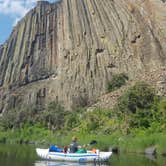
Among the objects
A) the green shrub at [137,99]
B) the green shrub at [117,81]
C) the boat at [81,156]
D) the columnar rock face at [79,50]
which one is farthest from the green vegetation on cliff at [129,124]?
the green shrub at [117,81]

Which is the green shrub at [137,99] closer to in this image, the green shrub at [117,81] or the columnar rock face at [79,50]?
the columnar rock face at [79,50]

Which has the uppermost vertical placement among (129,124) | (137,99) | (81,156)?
(137,99)

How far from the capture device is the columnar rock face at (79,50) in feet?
371

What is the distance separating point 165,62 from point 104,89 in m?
18.4

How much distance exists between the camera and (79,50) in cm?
12725

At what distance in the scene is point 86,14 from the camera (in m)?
133

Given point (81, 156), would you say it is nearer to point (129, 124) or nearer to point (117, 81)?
point (129, 124)

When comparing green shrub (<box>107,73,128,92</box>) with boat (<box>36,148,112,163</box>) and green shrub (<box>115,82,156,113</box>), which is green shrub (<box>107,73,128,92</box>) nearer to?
green shrub (<box>115,82,156,113</box>)

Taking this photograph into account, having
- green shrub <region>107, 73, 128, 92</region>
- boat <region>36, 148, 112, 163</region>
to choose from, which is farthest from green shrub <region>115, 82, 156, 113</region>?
green shrub <region>107, 73, 128, 92</region>

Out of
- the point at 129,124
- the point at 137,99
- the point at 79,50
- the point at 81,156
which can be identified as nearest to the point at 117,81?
the point at 79,50

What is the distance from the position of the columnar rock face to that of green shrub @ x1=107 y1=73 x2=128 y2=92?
3.16 metres

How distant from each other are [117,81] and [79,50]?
76.7ft

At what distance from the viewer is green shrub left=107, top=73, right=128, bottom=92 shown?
10662 cm

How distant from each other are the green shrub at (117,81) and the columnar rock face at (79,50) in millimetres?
3162
